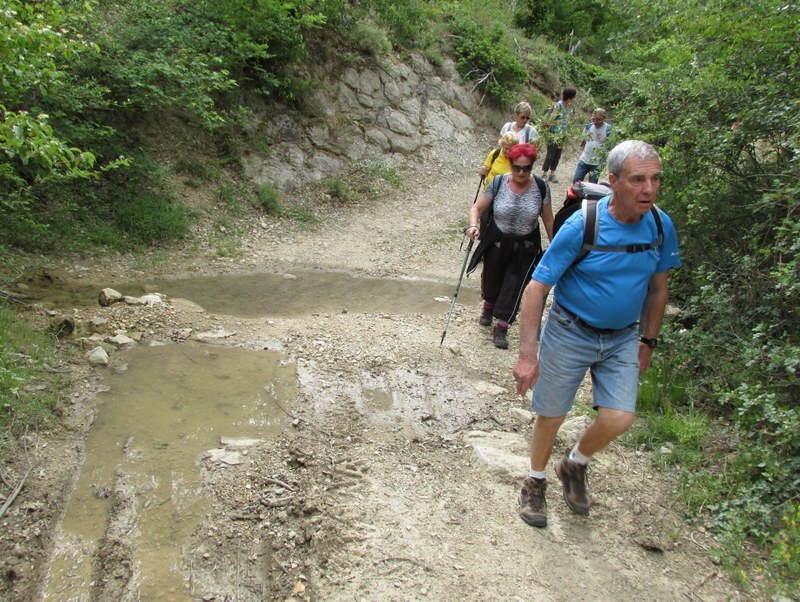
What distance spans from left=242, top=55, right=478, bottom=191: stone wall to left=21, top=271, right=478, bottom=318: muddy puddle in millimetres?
3372

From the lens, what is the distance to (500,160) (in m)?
6.31

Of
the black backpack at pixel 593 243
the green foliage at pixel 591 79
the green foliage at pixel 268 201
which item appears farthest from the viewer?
the green foliage at pixel 591 79

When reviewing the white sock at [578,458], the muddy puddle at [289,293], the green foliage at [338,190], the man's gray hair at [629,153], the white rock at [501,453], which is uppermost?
the man's gray hair at [629,153]

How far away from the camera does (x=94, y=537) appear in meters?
3.22

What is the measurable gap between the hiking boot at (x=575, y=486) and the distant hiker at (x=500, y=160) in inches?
137

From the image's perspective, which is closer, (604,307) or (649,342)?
(604,307)

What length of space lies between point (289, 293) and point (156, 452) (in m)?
3.95

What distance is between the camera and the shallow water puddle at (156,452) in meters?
3.04

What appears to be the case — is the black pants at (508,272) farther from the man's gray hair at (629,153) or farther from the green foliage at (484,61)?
the green foliage at (484,61)

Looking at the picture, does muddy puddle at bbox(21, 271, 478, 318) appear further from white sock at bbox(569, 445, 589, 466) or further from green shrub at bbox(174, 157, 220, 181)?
white sock at bbox(569, 445, 589, 466)

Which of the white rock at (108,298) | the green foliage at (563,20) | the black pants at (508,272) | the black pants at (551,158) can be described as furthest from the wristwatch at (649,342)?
the green foliage at (563,20)

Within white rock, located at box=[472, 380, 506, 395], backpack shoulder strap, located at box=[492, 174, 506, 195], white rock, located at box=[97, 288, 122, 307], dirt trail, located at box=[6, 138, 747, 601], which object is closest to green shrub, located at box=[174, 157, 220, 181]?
white rock, located at box=[97, 288, 122, 307]

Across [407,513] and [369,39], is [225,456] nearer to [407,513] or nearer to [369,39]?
[407,513]

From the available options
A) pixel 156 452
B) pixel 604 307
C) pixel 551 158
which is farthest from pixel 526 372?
pixel 551 158
